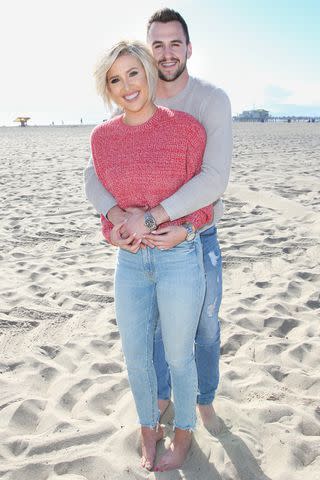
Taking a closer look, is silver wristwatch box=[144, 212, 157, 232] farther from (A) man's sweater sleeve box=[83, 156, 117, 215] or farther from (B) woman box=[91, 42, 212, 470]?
(A) man's sweater sleeve box=[83, 156, 117, 215]

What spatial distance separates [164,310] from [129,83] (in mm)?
1001

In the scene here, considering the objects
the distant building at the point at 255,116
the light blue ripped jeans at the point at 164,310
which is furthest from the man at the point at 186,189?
the distant building at the point at 255,116

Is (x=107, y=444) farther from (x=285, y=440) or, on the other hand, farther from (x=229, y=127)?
(x=229, y=127)

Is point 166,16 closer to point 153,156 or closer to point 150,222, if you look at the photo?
point 153,156

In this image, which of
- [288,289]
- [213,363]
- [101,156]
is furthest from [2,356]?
[288,289]

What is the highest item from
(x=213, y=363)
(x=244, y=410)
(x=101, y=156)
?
(x=101, y=156)

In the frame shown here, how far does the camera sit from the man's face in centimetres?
227

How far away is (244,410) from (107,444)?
0.84 meters

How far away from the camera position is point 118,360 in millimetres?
3395

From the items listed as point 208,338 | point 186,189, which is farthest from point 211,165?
point 208,338

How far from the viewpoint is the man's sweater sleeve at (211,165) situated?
80.6 inches

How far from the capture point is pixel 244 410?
9.36 feet

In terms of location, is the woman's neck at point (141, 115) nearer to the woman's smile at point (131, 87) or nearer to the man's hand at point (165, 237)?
the woman's smile at point (131, 87)

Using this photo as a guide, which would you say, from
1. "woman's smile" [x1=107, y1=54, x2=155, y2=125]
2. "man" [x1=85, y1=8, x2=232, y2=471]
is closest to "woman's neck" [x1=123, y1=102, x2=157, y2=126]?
"woman's smile" [x1=107, y1=54, x2=155, y2=125]
